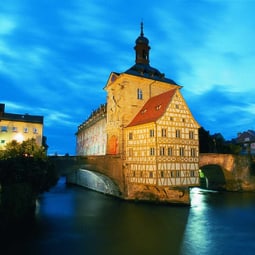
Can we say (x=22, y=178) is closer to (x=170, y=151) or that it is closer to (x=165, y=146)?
(x=165, y=146)

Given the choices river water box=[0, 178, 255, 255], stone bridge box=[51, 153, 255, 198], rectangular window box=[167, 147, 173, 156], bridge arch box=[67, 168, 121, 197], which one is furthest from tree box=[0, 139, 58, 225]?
rectangular window box=[167, 147, 173, 156]

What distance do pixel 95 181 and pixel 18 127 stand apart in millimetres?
14658

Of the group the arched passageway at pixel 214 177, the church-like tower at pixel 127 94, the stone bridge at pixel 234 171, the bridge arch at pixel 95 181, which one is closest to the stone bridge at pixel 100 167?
the bridge arch at pixel 95 181

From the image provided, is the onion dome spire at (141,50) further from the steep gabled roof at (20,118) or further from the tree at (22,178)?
the tree at (22,178)

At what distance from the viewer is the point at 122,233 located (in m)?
16.6

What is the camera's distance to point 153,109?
28.0 m

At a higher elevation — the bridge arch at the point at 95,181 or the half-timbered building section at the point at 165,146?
the half-timbered building section at the point at 165,146

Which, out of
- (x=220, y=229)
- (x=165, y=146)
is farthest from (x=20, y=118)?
(x=220, y=229)

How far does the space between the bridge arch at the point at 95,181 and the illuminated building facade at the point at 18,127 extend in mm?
9943

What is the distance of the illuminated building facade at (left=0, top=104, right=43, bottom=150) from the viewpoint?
36.1 meters

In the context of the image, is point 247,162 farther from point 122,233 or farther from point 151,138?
point 122,233

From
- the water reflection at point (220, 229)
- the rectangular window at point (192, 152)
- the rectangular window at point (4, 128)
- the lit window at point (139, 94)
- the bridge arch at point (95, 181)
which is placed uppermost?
the lit window at point (139, 94)

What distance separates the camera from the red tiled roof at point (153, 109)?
86.0 ft

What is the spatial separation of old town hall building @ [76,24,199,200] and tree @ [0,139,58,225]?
965 centimetres
